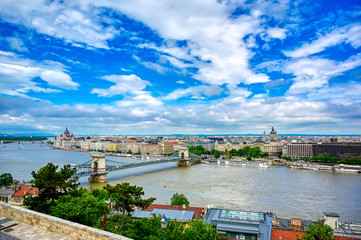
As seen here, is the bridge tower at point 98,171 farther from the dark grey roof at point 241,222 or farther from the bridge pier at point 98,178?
the dark grey roof at point 241,222

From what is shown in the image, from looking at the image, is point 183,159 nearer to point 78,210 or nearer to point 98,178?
point 98,178

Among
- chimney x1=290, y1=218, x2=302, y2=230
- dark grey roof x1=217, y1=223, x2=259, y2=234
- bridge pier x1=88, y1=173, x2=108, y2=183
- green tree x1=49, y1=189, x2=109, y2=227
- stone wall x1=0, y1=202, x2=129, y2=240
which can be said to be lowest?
bridge pier x1=88, y1=173, x2=108, y2=183

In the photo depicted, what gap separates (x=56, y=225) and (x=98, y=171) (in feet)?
96.0

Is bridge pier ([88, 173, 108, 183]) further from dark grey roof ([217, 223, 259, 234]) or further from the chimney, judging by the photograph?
the chimney

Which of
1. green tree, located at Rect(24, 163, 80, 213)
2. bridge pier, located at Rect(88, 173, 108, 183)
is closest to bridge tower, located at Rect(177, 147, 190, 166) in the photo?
bridge pier, located at Rect(88, 173, 108, 183)

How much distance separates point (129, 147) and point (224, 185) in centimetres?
6552

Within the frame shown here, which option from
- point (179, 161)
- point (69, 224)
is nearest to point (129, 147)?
point (179, 161)

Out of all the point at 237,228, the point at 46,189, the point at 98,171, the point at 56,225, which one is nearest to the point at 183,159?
the point at 98,171

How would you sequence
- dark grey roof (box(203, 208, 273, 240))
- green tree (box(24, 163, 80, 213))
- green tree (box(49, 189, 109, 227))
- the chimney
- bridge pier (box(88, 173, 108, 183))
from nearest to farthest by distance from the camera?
green tree (box(49, 189, 109, 227)) → green tree (box(24, 163, 80, 213)) → dark grey roof (box(203, 208, 273, 240)) → the chimney → bridge pier (box(88, 173, 108, 183))

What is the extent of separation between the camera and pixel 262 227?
369 inches

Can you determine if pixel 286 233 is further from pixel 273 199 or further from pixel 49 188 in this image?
pixel 273 199

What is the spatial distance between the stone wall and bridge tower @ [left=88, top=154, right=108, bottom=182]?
27.6m

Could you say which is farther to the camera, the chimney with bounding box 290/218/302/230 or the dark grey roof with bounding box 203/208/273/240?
the chimney with bounding box 290/218/302/230

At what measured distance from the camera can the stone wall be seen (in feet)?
12.3
